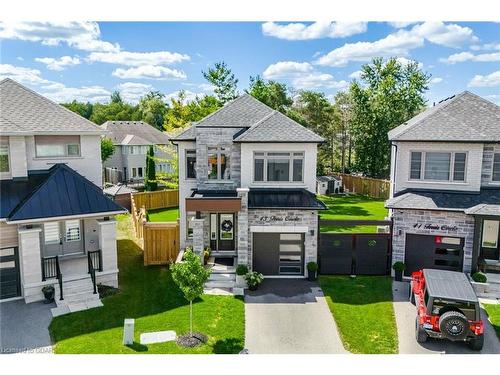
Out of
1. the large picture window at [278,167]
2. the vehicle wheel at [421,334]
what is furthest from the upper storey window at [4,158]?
the vehicle wheel at [421,334]

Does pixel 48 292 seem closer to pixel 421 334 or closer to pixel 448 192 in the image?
pixel 421 334

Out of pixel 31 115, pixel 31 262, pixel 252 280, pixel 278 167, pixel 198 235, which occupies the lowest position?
pixel 252 280

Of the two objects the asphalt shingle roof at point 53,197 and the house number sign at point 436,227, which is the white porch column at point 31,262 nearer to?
the asphalt shingle roof at point 53,197

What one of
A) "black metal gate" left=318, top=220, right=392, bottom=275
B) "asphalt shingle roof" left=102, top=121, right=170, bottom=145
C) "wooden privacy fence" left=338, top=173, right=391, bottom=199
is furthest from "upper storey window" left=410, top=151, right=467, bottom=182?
"asphalt shingle roof" left=102, top=121, right=170, bottom=145

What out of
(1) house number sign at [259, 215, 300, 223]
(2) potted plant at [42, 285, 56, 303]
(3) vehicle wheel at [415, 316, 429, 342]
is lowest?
(3) vehicle wheel at [415, 316, 429, 342]

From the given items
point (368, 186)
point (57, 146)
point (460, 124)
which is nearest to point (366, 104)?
point (368, 186)

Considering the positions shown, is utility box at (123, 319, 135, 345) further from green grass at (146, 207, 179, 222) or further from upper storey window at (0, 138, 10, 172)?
green grass at (146, 207, 179, 222)

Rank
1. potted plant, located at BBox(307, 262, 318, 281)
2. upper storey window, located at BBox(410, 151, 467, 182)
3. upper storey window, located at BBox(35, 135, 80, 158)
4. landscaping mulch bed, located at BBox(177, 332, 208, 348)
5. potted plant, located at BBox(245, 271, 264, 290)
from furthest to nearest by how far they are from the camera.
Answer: upper storey window, located at BBox(410, 151, 467, 182) < potted plant, located at BBox(307, 262, 318, 281) < upper storey window, located at BBox(35, 135, 80, 158) < potted plant, located at BBox(245, 271, 264, 290) < landscaping mulch bed, located at BBox(177, 332, 208, 348)
